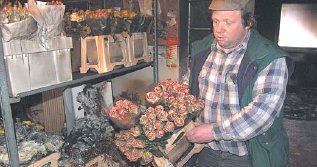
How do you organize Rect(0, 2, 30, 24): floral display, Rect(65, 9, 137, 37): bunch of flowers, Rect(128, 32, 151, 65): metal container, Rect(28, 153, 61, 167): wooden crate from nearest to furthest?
Rect(0, 2, 30, 24): floral display
Rect(28, 153, 61, 167): wooden crate
Rect(65, 9, 137, 37): bunch of flowers
Rect(128, 32, 151, 65): metal container

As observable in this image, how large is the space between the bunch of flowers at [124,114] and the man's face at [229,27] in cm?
83

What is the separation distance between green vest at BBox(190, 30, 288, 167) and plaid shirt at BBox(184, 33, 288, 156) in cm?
4

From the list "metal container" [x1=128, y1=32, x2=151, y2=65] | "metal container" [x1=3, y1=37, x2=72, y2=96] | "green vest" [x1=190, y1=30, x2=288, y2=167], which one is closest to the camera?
"metal container" [x1=3, y1=37, x2=72, y2=96]

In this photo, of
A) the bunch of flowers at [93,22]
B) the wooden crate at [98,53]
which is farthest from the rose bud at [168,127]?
the bunch of flowers at [93,22]

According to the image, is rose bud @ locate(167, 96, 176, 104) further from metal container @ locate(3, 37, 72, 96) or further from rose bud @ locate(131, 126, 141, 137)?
metal container @ locate(3, 37, 72, 96)

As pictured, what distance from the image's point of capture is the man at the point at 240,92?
1.97 meters

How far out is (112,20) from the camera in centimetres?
279

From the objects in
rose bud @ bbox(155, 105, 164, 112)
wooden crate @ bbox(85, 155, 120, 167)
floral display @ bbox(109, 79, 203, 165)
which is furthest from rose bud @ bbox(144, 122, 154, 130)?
wooden crate @ bbox(85, 155, 120, 167)

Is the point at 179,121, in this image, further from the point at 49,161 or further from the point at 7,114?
the point at 49,161

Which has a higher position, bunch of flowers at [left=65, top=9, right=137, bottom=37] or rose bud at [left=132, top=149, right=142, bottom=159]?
bunch of flowers at [left=65, top=9, right=137, bottom=37]

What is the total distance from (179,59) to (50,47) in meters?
2.29

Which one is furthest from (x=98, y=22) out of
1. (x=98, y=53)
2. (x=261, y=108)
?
(x=261, y=108)

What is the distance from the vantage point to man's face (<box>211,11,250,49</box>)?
2.07 metres

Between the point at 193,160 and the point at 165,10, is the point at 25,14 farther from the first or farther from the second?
the point at 165,10
